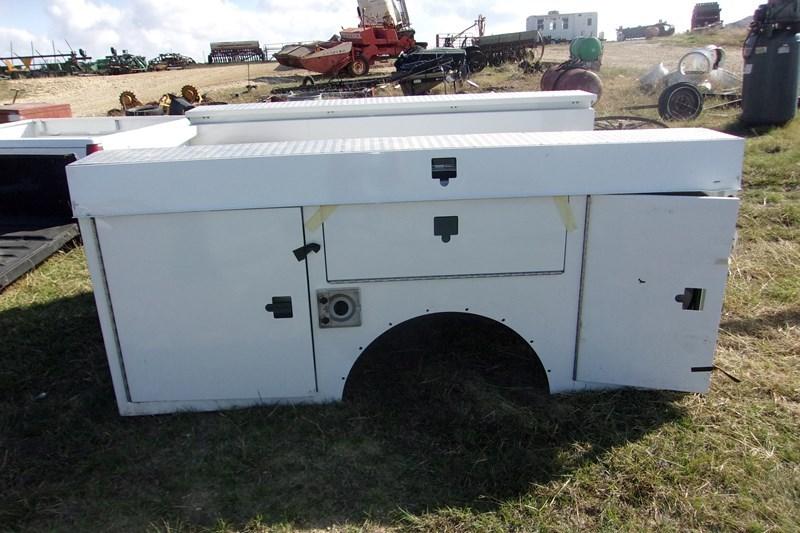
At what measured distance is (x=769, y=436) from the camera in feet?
8.11

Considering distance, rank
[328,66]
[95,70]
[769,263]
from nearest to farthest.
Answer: [769,263] < [328,66] < [95,70]

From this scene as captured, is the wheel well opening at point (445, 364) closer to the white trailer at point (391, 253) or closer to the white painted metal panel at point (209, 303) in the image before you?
the white trailer at point (391, 253)

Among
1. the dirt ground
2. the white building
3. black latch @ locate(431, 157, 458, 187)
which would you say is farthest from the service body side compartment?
the white building

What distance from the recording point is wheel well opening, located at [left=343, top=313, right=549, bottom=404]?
2.84 meters

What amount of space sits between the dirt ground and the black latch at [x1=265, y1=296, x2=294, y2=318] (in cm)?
1849

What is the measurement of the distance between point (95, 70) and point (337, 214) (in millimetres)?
37421

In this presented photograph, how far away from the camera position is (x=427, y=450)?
245 centimetres

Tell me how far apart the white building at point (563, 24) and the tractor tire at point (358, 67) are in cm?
3042

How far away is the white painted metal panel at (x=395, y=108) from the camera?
3684 millimetres

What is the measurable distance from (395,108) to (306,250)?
1659 mm

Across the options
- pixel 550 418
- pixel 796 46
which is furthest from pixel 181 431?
pixel 796 46

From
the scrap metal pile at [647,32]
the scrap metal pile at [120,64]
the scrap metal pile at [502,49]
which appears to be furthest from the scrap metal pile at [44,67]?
the scrap metal pile at [647,32]

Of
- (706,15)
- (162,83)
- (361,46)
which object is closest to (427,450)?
(361,46)

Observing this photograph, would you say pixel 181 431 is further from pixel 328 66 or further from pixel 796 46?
pixel 328 66
